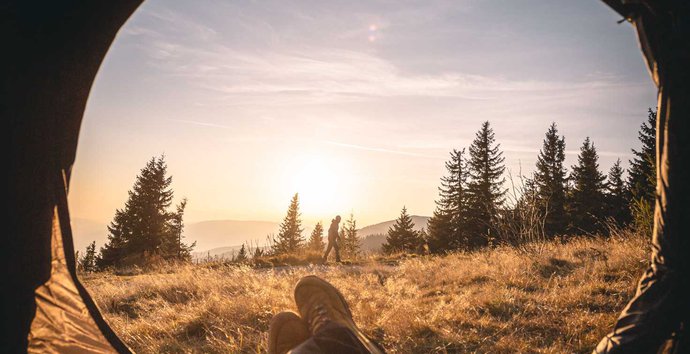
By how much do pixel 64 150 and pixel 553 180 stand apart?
1523 inches

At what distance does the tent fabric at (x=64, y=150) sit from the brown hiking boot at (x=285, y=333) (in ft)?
3.76

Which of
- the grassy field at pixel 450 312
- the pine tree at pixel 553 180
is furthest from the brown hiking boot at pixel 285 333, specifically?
the pine tree at pixel 553 180

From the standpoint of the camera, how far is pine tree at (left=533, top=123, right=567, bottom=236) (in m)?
→ 30.4

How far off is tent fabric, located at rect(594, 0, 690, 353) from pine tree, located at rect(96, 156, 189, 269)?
27.8 metres

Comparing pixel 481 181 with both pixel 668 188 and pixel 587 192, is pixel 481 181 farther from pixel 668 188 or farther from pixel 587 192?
pixel 668 188

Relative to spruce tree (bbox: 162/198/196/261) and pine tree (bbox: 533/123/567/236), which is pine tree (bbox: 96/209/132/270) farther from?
pine tree (bbox: 533/123/567/236)

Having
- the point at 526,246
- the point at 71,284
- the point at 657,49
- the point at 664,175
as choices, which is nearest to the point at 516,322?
the point at 664,175

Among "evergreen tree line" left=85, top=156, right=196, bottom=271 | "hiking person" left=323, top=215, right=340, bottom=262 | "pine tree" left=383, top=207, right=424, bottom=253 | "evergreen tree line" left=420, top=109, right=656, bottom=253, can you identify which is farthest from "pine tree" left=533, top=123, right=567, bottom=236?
"evergreen tree line" left=85, top=156, right=196, bottom=271

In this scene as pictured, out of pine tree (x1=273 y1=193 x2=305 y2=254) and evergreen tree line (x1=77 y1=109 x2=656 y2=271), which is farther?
pine tree (x1=273 y1=193 x2=305 y2=254)

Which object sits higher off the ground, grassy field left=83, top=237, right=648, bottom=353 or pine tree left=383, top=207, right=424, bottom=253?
grassy field left=83, top=237, right=648, bottom=353

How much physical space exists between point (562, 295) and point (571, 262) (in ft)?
8.64

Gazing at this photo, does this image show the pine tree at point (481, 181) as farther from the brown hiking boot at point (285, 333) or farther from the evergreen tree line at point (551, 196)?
the brown hiking boot at point (285, 333)

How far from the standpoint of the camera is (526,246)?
705cm

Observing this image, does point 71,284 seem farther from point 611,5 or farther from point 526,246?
point 526,246
